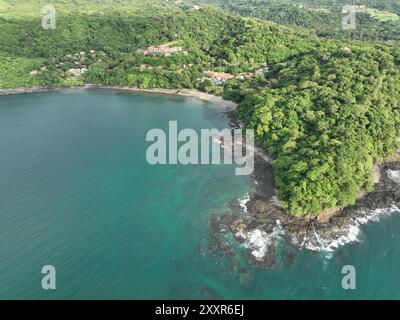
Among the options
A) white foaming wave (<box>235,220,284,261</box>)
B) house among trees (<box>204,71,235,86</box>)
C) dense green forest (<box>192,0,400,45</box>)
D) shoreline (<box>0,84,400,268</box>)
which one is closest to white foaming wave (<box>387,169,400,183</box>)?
shoreline (<box>0,84,400,268</box>)

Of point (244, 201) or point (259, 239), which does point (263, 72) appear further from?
point (259, 239)

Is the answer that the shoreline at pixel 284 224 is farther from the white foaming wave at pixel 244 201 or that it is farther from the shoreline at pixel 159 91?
the shoreline at pixel 159 91

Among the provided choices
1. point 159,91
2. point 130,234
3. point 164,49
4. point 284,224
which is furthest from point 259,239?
point 164,49

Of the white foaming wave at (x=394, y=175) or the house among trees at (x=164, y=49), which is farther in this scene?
the house among trees at (x=164, y=49)

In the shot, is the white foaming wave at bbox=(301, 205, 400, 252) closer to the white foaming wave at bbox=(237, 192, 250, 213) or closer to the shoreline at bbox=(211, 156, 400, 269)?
the shoreline at bbox=(211, 156, 400, 269)

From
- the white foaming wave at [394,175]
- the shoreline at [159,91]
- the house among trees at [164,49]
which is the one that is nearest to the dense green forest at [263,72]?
the shoreline at [159,91]

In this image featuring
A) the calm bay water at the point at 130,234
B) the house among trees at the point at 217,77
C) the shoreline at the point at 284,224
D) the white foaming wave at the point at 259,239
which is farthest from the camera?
the house among trees at the point at 217,77

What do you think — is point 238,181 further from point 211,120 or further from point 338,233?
point 211,120
